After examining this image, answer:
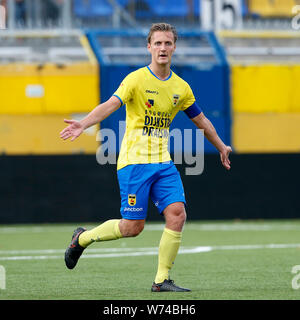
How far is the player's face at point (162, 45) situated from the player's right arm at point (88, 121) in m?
0.55

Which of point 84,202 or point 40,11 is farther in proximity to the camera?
point 40,11

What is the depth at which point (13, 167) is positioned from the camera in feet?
48.0

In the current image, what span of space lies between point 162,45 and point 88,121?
102 centimetres

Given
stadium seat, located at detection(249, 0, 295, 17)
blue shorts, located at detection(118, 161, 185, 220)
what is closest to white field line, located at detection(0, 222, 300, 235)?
blue shorts, located at detection(118, 161, 185, 220)

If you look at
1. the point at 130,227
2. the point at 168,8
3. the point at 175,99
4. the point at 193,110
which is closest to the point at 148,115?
the point at 175,99

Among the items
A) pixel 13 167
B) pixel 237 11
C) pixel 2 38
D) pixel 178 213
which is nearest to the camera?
pixel 178 213

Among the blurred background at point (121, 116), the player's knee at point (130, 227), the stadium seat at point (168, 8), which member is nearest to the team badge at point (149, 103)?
the player's knee at point (130, 227)

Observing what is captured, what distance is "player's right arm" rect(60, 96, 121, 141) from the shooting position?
6.21 metres

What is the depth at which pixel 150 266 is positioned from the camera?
350 inches

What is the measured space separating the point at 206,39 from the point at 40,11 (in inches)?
196

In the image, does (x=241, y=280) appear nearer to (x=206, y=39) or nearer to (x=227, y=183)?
(x=227, y=183)

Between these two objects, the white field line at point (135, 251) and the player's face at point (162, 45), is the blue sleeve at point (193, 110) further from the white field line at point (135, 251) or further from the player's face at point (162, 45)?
the white field line at point (135, 251)
